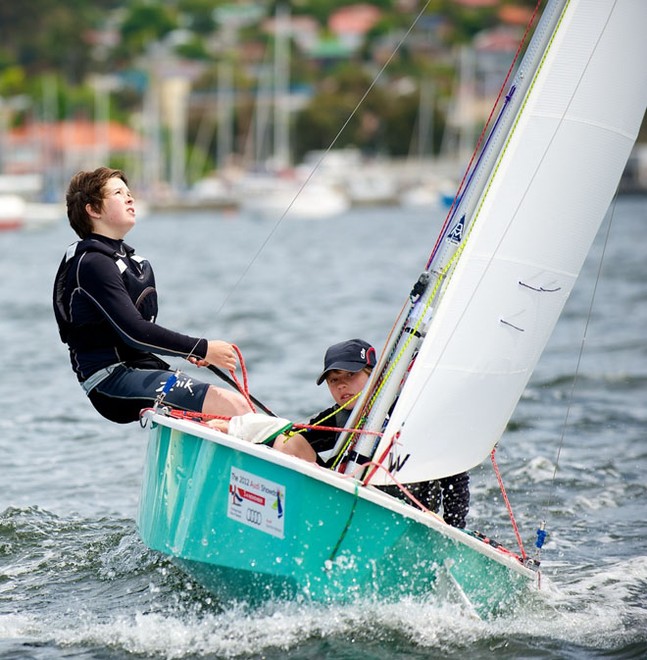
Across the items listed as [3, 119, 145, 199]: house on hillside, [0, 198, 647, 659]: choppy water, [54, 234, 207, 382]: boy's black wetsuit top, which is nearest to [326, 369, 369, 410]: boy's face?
[54, 234, 207, 382]: boy's black wetsuit top

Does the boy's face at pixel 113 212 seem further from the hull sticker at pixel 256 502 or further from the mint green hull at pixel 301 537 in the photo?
the hull sticker at pixel 256 502

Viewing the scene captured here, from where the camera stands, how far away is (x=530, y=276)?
472 centimetres

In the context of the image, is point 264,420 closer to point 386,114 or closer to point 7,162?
point 7,162

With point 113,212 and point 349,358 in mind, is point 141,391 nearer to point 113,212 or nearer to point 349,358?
point 113,212

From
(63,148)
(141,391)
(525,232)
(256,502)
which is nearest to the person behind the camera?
(256,502)

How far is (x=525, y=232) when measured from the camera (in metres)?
4.70

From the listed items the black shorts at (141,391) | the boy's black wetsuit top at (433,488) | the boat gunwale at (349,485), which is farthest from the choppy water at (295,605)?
the black shorts at (141,391)

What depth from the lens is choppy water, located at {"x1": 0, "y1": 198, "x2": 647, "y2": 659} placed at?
447 centimetres

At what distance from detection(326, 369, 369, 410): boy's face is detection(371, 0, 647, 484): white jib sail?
1.30ft

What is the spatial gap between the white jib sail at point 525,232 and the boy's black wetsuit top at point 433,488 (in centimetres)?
18

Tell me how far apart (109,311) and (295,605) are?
124cm

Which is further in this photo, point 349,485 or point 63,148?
point 63,148

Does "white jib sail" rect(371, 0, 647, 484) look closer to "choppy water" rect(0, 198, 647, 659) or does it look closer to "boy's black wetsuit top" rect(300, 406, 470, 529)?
"boy's black wetsuit top" rect(300, 406, 470, 529)

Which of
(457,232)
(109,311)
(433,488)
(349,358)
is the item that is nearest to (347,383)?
(349,358)
